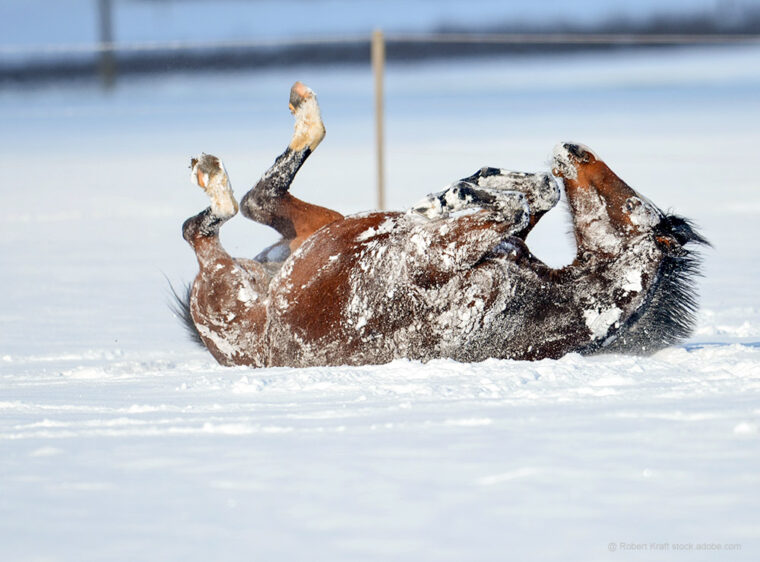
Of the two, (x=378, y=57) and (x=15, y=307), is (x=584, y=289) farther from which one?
(x=378, y=57)

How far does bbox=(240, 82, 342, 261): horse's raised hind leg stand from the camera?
169 inches

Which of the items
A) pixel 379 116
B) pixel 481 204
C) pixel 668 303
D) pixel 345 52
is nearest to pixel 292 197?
pixel 481 204

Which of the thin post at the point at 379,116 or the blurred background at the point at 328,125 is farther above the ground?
the thin post at the point at 379,116

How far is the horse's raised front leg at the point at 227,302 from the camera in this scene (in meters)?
3.80

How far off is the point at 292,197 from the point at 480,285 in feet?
3.89

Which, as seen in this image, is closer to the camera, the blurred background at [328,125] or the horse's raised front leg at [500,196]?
the horse's raised front leg at [500,196]

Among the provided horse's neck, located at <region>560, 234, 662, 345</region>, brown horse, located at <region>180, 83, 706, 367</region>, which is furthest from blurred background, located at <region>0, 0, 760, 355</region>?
horse's neck, located at <region>560, 234, 662, 345</region>

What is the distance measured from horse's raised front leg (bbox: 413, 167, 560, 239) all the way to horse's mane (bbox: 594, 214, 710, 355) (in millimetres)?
407

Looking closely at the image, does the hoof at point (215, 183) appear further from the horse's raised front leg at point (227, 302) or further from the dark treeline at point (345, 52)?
the dark treeline at point (345, 52)

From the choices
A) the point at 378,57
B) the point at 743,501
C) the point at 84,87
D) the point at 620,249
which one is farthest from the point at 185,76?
the point at 743,501

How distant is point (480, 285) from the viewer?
11.3 ft

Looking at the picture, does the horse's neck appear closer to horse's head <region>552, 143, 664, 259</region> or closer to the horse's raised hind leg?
horse's head <region>552, 143, 664, 259</region>

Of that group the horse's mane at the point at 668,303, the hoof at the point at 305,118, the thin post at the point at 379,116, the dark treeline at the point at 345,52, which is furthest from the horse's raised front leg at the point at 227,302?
the dark treeline at the point at 345,52

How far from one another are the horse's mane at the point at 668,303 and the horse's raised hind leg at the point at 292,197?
1258 mm
